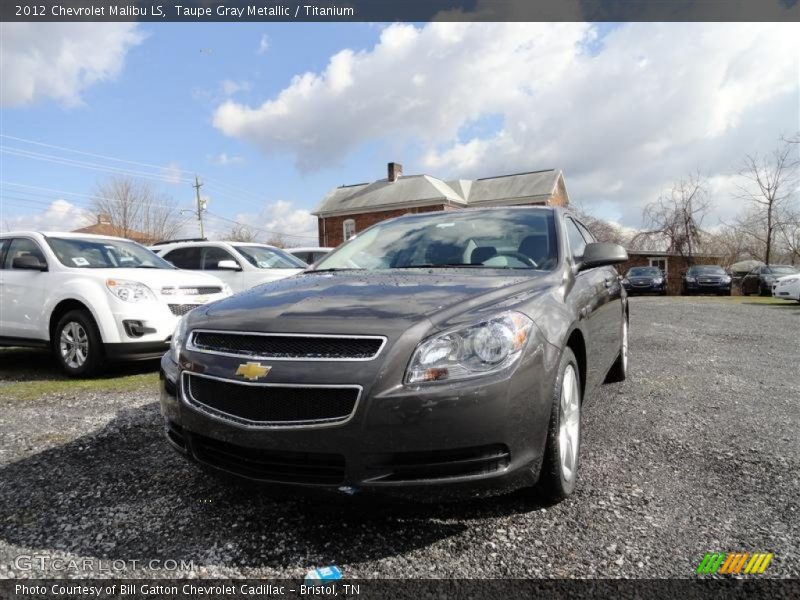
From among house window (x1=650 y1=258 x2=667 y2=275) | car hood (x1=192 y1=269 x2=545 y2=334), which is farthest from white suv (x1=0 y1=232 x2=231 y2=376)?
house window (x1=650 y1=258 x2=667 y2=275)

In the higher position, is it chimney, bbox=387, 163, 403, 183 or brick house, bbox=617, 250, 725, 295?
chimney, bbox=387, 163, 403, 183

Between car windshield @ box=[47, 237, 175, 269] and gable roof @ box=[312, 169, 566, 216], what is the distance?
95.0ft

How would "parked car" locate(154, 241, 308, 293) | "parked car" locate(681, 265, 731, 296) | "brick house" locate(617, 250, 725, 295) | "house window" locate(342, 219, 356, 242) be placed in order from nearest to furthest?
"parked car" locate(154, 241, 308, 293)
"parked car" locate(681, 265, 731, 296)
"brick house" locate(617, 250, 725, 295)
"house window" locate(342, 219, 356, 242)

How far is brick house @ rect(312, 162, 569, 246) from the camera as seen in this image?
3572 centimetres

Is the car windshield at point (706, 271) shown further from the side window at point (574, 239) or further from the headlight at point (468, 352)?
the headlight at point (468, 352)

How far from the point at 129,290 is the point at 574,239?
4581mm

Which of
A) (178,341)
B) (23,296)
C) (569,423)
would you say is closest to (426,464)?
(569,423)

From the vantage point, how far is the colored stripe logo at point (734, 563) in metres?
2.02

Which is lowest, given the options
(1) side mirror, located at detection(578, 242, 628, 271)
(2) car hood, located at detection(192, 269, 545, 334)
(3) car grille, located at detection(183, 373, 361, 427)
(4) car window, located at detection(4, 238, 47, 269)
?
(3) car grille, located at detection(183, 373, 361, 427)

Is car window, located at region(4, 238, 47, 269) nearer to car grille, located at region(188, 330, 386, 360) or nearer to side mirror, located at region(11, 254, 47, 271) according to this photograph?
side mirror, located at region(11, 254, 47, 271)

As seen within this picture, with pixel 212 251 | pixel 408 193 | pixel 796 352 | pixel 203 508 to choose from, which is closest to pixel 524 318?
pixel 203 508

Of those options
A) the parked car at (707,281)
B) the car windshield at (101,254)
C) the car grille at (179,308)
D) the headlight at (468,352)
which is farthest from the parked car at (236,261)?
the parked car at (707,281)

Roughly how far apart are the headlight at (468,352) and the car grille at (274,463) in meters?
0.47

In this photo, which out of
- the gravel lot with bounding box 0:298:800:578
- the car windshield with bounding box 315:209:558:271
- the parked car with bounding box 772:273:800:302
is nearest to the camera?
the gravel lot with bounding box 0:298:800:578
